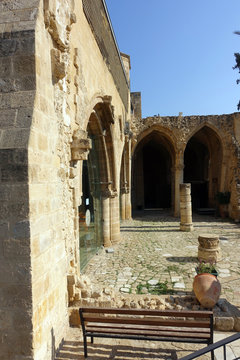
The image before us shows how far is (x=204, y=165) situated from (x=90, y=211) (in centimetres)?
1558

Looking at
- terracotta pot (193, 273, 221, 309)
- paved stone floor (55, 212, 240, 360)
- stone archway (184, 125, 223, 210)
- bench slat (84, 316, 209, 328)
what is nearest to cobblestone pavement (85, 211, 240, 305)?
paved stone floor (55, 212, 240, 360)

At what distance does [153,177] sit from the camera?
83.0 ft

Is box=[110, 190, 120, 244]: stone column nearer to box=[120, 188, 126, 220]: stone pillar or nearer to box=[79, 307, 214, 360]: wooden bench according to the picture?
box=[120, 188, 126, 220]: stone pillar

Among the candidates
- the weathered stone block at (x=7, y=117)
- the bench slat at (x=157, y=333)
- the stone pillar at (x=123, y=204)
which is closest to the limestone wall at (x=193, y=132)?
the stone pillar at (x=123, y=204)

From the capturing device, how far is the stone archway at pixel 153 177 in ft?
65.7

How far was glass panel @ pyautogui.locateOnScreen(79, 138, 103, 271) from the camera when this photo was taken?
22.8ft

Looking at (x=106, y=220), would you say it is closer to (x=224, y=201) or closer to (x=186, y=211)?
(x=186, y=211)

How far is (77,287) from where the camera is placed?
394 centimetres

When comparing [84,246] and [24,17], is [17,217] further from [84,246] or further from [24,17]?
[84,246]

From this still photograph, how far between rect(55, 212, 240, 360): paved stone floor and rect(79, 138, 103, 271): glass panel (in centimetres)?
41

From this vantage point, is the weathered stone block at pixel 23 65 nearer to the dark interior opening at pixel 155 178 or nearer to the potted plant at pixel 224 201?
the potted plant at pixel 224 201

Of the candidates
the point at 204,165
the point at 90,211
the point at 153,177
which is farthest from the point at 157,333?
the point at 153,177

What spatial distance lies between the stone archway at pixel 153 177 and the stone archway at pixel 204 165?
7.04 feet

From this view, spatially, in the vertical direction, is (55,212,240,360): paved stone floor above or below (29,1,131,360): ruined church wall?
below
